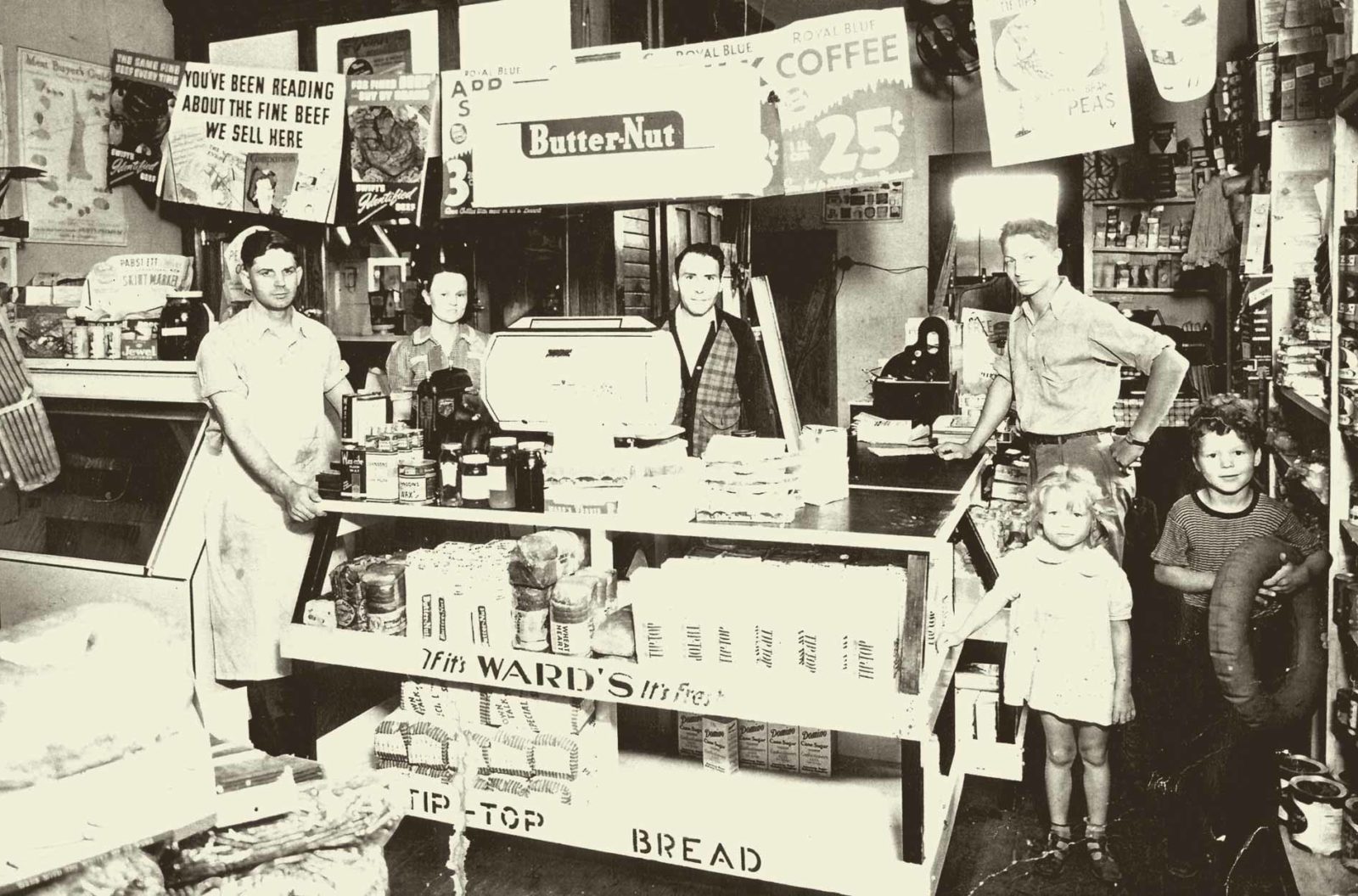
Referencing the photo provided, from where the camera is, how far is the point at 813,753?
3.10m

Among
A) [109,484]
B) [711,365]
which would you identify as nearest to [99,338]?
[109,484]

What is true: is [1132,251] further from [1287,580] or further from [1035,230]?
[1287,580]

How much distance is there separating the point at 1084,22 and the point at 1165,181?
4.35m

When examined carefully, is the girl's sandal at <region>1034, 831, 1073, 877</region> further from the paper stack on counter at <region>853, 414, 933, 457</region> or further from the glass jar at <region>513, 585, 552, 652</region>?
the glass jar at <region>513, 585, 552, 652</region>

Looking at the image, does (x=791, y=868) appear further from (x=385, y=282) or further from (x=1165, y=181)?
(x=1165, y=181)

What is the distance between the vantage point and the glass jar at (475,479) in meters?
2.98

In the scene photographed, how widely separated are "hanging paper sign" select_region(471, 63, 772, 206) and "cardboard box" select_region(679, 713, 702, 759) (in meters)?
1.52

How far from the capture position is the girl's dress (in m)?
2.91

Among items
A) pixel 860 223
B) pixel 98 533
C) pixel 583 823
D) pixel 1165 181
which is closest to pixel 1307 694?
pixel 583 823

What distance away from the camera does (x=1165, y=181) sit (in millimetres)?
7730

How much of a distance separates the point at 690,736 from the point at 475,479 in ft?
3.26

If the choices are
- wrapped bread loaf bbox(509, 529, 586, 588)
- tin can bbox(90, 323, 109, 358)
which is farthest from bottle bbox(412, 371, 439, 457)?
tin can bbox(90, 323, 109, 358)

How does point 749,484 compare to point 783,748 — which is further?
point 783,748

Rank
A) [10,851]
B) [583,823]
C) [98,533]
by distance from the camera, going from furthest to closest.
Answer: [98,533]
[583,823]
[10,851]
